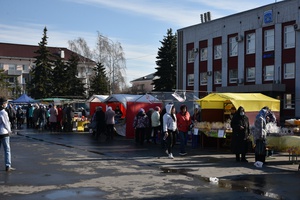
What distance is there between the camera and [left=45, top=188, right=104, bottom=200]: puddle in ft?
27.8

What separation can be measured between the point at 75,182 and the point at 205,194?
319 cm

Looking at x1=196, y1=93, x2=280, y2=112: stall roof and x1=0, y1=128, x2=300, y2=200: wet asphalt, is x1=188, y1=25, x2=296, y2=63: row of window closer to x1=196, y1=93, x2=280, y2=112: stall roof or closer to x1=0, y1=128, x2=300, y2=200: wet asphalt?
x1=196, y1=93, x2=280, y2=112: stall roof

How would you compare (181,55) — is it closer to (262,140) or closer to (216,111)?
(216,111)

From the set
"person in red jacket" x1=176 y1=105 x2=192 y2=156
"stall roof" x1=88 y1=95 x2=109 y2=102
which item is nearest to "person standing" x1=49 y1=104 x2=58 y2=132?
"stall roof" x1=88 y1=95 x2=109 y2=102

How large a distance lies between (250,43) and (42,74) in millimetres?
31176

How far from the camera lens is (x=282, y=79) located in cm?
3919

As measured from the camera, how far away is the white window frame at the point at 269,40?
1581 inches

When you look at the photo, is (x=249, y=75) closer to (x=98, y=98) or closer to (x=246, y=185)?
(x=98, y=98)

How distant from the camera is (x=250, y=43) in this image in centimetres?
4284

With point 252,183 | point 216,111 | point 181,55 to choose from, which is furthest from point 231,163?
point 181,55

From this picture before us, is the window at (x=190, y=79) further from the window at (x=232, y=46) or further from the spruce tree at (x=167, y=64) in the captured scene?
the window at (x=232, y=46)

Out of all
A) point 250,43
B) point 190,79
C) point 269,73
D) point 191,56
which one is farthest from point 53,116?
point 191,56

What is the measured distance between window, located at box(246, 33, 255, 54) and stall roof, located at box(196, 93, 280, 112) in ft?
78.9

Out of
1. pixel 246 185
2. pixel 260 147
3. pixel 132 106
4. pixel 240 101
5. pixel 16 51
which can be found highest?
pixel 16 51
